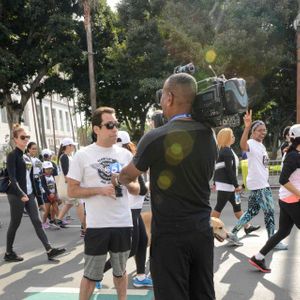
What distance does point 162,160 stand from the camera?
244cm

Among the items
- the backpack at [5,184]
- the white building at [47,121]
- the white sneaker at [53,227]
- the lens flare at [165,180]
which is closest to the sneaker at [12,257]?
the backpack at [5,184]

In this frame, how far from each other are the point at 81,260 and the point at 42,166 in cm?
360

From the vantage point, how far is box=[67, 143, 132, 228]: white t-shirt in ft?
11.3

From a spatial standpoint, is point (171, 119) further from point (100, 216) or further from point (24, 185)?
point (24, 185)

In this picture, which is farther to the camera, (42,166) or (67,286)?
(42,166)

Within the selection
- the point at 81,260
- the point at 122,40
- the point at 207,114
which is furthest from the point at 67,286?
the point at 122,40

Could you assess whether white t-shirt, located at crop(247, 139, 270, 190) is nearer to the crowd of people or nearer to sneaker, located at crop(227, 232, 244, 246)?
the crowd of people

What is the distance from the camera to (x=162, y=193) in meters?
2.47

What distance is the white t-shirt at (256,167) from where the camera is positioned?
6.08 m

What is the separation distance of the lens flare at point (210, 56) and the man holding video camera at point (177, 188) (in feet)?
50.5

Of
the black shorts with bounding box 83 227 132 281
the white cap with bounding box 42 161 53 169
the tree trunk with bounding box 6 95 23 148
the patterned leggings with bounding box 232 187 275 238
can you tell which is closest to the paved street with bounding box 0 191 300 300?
the patterned leggings with bounding box 232 187 275 238

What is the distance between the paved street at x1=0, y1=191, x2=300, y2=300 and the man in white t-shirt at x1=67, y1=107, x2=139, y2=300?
1.16 m

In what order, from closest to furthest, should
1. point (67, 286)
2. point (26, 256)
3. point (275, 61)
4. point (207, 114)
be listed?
point (207, 114) < point (67, 286) < point (26, 256) < point (275, 61)

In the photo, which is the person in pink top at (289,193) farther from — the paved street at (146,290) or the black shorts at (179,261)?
the black shorts at (179,261)
